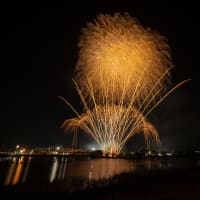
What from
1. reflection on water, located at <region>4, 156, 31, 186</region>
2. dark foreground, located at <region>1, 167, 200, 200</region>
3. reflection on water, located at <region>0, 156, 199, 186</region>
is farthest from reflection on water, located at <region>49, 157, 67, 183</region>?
dark foreground, located at <region>1, 167, 200, 200</region>

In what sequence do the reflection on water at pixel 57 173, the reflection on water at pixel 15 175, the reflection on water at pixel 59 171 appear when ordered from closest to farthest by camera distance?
the reflection on water at pixel 15 175 → the reflection on water at pixel 59 171 → the reflection on water at pixel 57 173

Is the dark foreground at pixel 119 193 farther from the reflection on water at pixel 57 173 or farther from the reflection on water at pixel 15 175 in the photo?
the reflection on water at pixel 57 173

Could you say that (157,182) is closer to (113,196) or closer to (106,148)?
(113,196)

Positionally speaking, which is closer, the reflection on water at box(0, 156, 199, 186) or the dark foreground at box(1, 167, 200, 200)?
the dark foreground at box(1, 167, 200, 200)

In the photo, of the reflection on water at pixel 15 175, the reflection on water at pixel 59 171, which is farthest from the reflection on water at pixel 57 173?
the reflection on water at pixel 15 175

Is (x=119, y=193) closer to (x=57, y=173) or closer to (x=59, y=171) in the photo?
(x=57, y=173)

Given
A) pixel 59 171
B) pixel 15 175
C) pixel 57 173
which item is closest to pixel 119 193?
pixel 57 173

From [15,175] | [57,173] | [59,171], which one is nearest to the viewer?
[15,175]

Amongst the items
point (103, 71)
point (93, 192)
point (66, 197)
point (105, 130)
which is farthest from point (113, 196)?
point (105, 130)

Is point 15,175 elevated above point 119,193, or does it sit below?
above

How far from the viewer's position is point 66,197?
34.7ft

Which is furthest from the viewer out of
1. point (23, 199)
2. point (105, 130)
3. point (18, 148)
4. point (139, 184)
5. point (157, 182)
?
point (18, 148)

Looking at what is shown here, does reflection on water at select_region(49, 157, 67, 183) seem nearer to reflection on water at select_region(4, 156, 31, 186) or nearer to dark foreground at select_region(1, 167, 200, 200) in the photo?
reflection on water at select_region(4, 156, 31, 186)

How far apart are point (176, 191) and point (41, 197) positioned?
6.84 m
